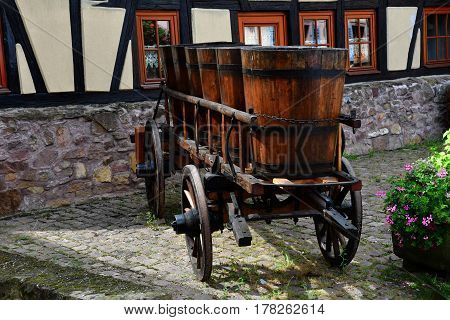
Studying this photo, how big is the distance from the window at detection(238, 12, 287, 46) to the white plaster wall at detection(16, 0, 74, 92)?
8.08 feet

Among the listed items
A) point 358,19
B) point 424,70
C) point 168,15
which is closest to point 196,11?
point 168,15

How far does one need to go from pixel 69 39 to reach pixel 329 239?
4.00m

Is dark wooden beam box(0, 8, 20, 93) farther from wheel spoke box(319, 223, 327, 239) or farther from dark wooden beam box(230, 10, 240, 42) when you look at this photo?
wheel spoke box(319, 223, 327, 239)

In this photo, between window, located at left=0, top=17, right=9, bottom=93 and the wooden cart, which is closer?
the wooden cart

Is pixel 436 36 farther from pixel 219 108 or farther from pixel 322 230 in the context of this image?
pixel 219 108

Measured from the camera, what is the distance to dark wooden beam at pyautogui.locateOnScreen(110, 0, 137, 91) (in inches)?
297

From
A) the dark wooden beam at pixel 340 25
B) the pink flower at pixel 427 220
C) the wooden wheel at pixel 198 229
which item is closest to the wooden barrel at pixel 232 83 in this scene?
the wooden wheel at pixel 198 229

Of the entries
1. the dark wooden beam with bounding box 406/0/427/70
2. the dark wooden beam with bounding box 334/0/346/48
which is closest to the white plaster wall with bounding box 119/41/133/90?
the dark wooden beam with bounding box 334/0/346/48

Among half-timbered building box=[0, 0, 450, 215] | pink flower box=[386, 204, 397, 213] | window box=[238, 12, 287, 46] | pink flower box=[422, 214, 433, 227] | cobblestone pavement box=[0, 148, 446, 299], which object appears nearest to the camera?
pink flower box=[422, 214, 433, 227]

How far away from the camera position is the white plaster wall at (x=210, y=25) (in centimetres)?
802

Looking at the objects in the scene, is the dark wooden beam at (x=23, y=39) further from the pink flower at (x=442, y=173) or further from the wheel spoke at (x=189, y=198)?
the pink flower at (x=442, y=173)

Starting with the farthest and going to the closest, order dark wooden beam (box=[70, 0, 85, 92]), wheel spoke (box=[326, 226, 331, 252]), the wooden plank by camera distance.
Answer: dark wooden beam (box=[70, 0, 85, 92])
wheel spoke (box=[326, 226, 331, 252])
the wooden plank

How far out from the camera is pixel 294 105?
4066 mm

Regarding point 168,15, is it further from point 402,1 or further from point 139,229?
point 402,1
